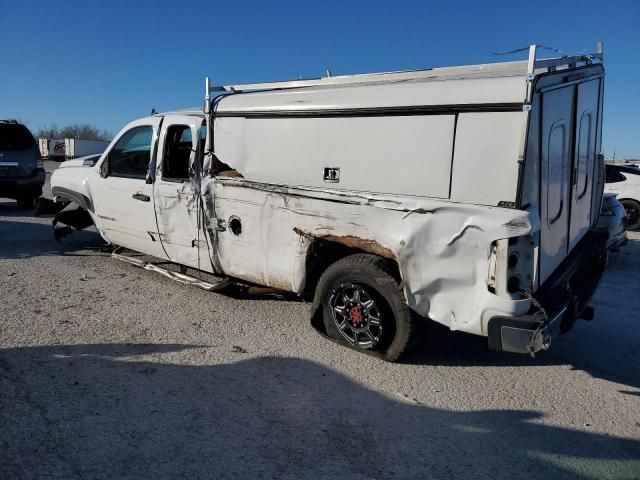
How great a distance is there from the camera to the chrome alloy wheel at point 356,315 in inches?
160

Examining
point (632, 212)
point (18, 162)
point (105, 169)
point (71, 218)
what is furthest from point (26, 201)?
point (632, 212)

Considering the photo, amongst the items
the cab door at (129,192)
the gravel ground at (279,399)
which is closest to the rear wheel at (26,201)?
the cab door at (129,192)

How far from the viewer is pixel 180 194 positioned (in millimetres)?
5262

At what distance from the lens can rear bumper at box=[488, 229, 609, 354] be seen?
3285mm

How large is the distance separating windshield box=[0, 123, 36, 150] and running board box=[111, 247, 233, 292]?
6.21 meters

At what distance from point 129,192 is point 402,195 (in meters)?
3.70

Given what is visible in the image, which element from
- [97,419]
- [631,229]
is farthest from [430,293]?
[631,229]

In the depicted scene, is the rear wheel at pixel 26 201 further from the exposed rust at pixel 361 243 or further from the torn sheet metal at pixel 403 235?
the exposed rust at pixel 361 243

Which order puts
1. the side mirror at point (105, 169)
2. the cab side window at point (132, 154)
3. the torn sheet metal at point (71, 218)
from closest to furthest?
the cab side window at point (132, 154) → the side mirror at point (105, 169) → the torn sheet metal at point (71, 218)

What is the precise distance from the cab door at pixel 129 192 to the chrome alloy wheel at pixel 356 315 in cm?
257

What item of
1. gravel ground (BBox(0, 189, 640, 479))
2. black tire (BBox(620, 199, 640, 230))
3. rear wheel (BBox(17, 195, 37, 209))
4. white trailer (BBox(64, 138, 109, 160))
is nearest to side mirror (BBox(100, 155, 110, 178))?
gravel ground (BBox(0, 189, 640, 479))

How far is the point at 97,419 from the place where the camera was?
122 inches

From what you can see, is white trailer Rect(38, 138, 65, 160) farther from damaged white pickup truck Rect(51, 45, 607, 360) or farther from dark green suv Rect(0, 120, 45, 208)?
damaged white pickup truck Rect(51, 45, 607, 360)

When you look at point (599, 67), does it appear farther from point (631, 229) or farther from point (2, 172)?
point (2, 172)
